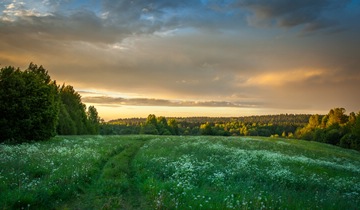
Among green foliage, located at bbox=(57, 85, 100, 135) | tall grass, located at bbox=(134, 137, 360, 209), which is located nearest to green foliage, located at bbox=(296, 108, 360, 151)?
tall grass, located at bbox=(134, 137, 360, 209)

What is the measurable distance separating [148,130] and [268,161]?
78.1 metres

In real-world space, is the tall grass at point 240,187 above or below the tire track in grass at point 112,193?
above

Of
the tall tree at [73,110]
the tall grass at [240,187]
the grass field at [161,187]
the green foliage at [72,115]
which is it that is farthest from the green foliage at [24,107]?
the tall tree at [73,110]

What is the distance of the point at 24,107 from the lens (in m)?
28.7

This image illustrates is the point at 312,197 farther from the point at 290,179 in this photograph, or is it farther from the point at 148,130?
the point at 148,130

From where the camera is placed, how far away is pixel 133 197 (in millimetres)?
11875

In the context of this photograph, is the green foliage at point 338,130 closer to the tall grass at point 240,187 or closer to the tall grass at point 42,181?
the tall grass at point 240,187

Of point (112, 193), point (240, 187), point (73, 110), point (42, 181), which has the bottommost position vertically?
point (112, 193)

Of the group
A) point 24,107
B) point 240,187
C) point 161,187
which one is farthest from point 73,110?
point 240,187

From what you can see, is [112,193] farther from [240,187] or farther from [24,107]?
[24,107]

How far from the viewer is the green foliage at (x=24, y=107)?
2787 centimetres

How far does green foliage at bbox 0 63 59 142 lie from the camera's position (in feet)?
91.4

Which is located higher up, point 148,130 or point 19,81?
point 19,81

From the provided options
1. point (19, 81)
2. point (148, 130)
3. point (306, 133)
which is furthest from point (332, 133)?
point (19, 81)
